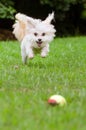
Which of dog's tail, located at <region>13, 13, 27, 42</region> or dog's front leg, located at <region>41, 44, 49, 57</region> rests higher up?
dog's tail, located at <region>13, 13, 27, 42</region>

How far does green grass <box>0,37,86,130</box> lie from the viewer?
15.9ft

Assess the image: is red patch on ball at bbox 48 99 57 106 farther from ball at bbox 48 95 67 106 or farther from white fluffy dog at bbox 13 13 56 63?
white fluffy dog at bbox 13 13 56 63

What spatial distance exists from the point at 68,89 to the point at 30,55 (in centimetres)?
256

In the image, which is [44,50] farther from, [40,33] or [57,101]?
[57,101]

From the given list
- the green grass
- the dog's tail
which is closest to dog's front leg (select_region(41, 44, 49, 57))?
the green grass

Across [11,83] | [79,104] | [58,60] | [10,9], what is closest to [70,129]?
[79,104]

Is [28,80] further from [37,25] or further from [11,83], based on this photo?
[37,25]

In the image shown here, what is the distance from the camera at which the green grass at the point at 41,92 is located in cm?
484

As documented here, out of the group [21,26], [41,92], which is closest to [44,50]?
[21,26]

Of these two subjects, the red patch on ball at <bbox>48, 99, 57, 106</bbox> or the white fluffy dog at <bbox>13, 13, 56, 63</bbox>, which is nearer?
the red patch on ball at <bbox>48, 99, 57, 106</bbox>

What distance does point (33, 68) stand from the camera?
9.35 meters

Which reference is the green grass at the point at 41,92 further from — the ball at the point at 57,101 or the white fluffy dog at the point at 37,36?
the white fluffy dog at the point at 37,36

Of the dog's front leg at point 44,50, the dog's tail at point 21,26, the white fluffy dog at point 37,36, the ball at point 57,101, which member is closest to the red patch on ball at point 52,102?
the ball at point 57,101

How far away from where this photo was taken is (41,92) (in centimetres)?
669
